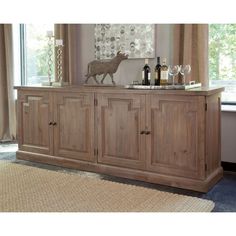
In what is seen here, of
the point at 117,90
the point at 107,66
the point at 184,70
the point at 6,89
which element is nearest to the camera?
the point at 117,90

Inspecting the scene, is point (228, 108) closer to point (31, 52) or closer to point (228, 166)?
point (228, 166)

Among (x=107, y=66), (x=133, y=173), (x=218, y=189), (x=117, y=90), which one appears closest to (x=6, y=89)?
(x=107, y=66)

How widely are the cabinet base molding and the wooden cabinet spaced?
0.20 feet

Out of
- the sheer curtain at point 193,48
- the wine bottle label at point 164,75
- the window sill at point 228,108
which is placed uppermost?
the sheer curtain at point 193,48

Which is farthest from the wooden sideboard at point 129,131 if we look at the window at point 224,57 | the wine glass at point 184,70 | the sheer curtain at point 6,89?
the sheer curtain at point 6,89

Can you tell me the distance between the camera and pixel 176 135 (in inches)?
123

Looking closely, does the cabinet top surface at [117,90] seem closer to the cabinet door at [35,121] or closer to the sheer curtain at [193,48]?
the cabinet door at [35,121]

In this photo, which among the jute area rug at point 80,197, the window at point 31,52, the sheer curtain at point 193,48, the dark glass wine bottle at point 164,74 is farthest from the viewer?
the window at point 31,52

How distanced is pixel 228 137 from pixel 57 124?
1794 mm

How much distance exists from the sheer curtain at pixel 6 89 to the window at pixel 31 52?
17 cm

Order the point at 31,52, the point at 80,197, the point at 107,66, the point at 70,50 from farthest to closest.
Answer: the point at 31,52
the point at 70,50
the point at 107,66
the point at 80,197

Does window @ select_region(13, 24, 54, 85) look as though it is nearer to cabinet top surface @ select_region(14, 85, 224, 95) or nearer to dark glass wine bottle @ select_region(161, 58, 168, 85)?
cabinet top surface @ select_region(14, 85, 224, 95)

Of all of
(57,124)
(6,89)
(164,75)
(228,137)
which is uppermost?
(164,75)

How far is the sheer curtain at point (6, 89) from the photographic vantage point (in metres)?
5.18
